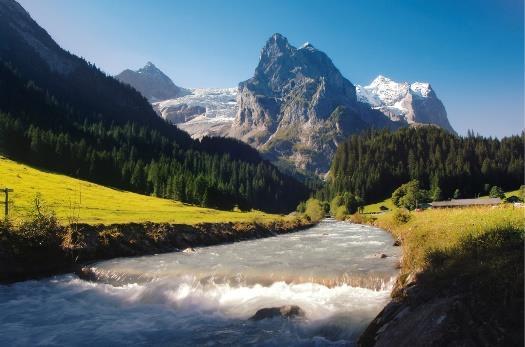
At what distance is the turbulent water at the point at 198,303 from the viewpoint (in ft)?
58.5

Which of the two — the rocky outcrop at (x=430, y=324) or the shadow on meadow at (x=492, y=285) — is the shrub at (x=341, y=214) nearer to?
the shadow on meadow at (x=492, y=285)

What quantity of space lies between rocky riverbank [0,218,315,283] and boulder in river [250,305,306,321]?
→ 64.0ft

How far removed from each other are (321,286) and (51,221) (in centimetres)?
2524

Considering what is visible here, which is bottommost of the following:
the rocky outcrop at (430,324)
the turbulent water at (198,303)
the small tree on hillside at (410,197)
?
the turbulent water at (198,303)

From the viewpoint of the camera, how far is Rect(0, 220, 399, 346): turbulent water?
17.8m

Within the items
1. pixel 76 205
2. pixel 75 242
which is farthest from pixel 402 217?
pixel 76 205

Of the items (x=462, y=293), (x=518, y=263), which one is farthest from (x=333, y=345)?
(x=518, y=263)

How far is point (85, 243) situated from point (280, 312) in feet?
82.7

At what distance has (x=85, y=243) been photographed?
3791 centimetres

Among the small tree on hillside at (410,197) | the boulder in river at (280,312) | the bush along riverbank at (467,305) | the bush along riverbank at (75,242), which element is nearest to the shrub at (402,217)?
the bush along riverbank at (75,242)

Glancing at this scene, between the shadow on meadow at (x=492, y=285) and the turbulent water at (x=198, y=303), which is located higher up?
the shadow on meadow at (x=492, y=285)

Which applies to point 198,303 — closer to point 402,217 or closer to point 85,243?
point 85,243

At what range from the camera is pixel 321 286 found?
24250 millimetres

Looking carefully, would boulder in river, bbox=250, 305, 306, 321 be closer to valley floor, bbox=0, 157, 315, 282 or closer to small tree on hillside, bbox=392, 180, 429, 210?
valley floor, bbox=0, 157, 315, 282
